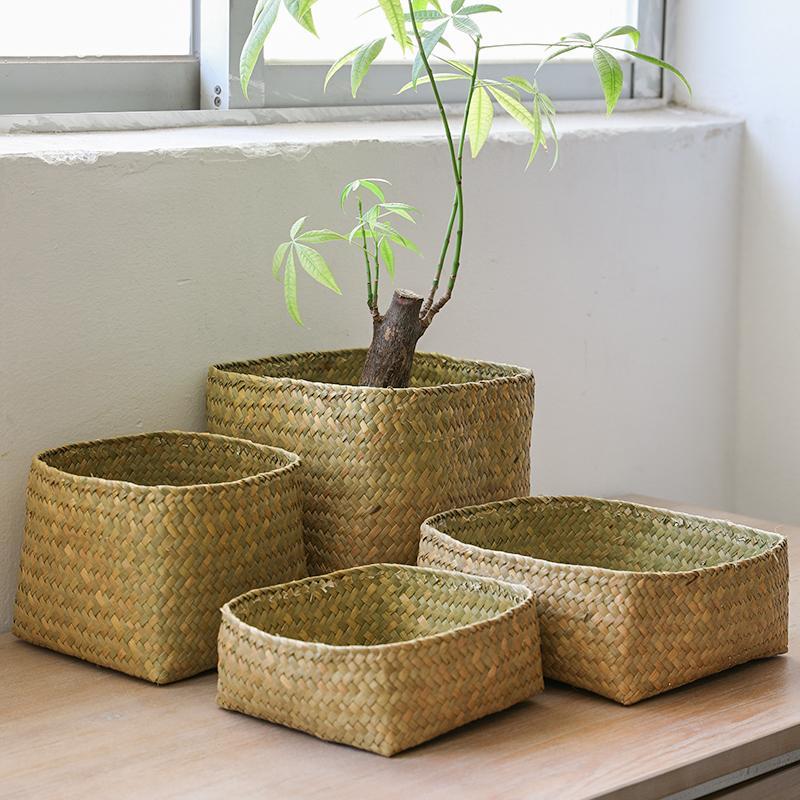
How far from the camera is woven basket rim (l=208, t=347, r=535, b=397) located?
1.18 m

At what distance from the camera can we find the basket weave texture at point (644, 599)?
1.04 meters

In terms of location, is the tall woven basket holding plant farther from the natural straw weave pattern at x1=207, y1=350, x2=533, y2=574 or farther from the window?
the window

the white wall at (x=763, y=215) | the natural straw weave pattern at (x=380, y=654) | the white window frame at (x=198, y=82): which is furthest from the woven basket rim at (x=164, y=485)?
the white wall at (x=763, y=215)

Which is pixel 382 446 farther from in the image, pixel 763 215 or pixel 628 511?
pixel 763 215

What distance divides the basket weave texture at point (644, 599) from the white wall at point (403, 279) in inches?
12.7

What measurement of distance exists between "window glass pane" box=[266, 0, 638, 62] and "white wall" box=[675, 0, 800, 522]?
0.12 metres

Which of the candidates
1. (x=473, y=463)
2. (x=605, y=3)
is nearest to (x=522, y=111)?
(x=473, y=463)

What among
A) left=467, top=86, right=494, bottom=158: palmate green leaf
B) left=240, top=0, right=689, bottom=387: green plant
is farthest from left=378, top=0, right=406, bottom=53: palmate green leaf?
left=467, top=86, right=494, bottom=158: palmate green leaf

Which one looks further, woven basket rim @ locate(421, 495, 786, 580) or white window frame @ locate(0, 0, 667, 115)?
white window frame @ locate(0, 0, 667, 115)

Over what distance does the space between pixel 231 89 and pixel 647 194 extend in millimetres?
537

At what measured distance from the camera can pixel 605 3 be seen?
1.83 m

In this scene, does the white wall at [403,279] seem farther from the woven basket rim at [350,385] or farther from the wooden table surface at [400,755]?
the wooden table surface at [400,755]

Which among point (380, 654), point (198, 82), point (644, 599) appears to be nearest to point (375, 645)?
point (380, 654)

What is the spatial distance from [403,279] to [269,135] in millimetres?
205
